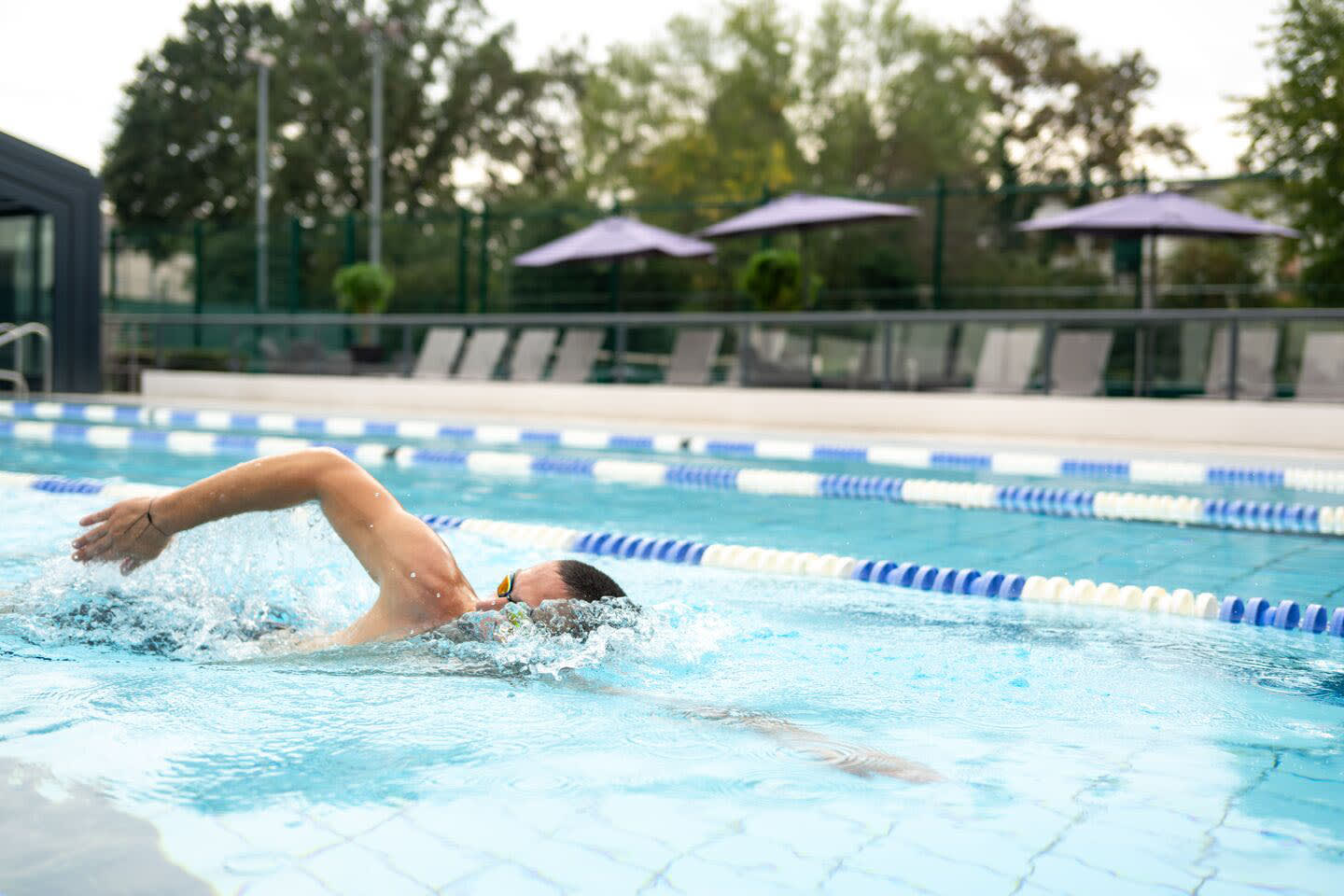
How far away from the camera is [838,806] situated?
2.62 meters

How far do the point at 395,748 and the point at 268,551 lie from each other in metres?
1.24

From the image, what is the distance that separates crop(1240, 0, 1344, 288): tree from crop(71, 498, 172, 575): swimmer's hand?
64.3 ft

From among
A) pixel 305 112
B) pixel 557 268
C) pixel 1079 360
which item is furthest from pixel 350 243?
pixel 305 112

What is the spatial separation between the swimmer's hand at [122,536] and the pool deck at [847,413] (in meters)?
7.60

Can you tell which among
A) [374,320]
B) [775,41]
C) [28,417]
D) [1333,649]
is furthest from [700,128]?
[1333,649]

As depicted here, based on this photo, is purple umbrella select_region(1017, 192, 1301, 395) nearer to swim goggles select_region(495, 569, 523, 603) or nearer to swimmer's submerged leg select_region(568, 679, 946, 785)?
swimmer's submerged leg select_region(568, 679, 946, 785)

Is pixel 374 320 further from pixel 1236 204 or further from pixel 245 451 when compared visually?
pixel 1236 204

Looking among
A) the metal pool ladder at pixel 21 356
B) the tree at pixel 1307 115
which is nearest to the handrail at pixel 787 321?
the metal pool ladder at pixel 21 356

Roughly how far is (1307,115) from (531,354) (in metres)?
14.3

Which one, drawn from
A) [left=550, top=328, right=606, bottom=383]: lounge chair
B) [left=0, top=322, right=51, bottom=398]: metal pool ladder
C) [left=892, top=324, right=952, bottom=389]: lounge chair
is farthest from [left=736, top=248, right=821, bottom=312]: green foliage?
[left=0, top=322, right=51, bottom=398]: metal pool ladder

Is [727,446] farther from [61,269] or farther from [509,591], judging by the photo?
[61,269]

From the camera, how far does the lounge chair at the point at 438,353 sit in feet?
47.0

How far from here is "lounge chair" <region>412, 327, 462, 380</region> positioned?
1434 cm

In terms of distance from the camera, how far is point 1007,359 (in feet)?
37.4
